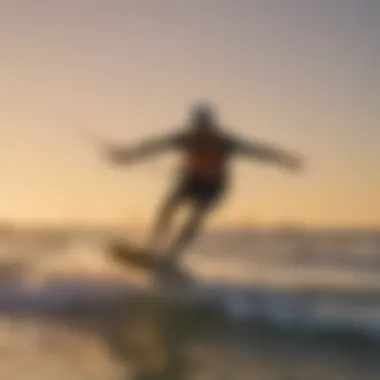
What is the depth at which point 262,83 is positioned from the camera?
1.28 meters

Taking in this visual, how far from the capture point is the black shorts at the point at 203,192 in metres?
1.23

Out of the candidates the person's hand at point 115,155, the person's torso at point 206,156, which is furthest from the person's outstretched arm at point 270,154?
the person's hand at point 115,155

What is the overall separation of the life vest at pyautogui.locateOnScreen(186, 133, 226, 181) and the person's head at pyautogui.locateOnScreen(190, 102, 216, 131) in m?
0.01

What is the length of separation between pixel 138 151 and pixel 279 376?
44 centimetres

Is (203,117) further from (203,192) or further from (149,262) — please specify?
(149,262)

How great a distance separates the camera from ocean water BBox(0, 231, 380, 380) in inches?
45.6

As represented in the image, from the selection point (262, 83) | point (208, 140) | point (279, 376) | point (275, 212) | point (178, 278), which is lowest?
point (279, 376)

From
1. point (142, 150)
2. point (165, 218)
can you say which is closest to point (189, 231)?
point (165, 218)

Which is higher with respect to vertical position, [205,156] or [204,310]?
[205,156]

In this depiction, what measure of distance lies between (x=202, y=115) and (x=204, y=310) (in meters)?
0.33

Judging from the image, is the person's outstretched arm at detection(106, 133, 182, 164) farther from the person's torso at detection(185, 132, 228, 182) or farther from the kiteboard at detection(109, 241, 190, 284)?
the kiteboard at detection(109, 241, 190, 284)

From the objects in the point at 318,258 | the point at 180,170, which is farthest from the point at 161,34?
the point at 318,258

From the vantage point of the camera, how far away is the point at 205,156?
1231mm

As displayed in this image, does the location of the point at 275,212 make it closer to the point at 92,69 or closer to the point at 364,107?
the point at 364,107
